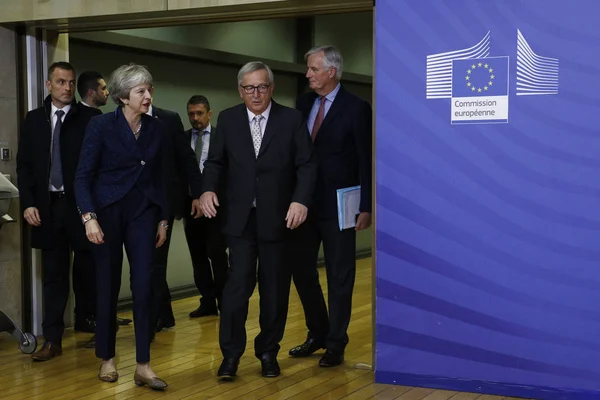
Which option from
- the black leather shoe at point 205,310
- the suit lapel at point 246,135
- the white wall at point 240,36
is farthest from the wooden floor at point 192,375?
the white wall at point 240,36

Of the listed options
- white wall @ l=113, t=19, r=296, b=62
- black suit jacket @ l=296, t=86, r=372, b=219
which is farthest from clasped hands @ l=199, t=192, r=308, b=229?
white wall @ l=113, t=19, r=296, b=62

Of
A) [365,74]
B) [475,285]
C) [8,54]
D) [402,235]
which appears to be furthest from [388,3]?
[365,74]

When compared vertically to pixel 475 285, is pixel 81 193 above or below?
above

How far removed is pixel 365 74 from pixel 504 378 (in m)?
7.24

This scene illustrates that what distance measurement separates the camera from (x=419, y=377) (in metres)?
4.59

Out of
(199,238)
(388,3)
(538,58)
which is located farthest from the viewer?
(199,238)

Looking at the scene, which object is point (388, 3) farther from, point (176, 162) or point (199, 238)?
point (199, 238)

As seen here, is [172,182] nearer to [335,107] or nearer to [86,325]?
[86,325]

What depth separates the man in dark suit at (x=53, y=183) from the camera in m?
5.31

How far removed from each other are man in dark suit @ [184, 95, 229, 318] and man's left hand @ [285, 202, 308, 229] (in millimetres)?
2156

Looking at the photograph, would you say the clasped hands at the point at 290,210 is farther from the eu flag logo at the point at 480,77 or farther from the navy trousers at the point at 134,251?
the eu flag logo at the point at 480,77

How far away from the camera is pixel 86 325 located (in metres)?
6.00

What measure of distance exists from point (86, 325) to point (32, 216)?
1.02m

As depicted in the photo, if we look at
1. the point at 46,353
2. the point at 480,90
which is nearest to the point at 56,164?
the point at 46,353
